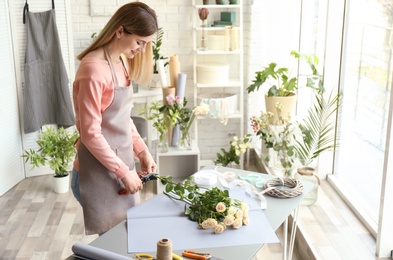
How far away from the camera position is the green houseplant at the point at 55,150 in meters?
4.52

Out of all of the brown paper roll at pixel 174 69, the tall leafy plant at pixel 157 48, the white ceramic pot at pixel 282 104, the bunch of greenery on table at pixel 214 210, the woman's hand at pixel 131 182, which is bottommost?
the white ceramic pot at pixel 282 104

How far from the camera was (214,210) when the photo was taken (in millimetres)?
2096

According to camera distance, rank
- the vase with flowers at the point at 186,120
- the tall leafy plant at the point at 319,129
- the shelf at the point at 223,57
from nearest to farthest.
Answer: the tall leafy plant at the point at 319,129 → the vase with flowers at the point at 186,120 → the shelf at the point at 223,57

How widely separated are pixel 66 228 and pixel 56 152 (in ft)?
2.61

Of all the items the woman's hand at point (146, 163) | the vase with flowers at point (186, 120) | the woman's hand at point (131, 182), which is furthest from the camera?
the vase with flowers at point (186, 120)

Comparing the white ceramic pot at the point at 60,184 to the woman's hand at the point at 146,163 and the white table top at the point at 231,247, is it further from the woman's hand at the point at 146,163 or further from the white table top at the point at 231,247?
the white table top at the point at 231,247

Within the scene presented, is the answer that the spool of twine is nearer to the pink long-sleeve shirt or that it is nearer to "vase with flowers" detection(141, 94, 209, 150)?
the pink long-sleeve shirt

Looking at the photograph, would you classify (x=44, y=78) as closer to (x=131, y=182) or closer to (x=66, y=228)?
(x=66, y=228)

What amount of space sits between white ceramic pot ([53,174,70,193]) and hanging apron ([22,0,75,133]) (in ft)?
1.69

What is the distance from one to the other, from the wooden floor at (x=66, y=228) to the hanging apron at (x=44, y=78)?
68 cm

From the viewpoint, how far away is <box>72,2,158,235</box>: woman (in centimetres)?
212

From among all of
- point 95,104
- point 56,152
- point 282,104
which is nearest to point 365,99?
point 282,104

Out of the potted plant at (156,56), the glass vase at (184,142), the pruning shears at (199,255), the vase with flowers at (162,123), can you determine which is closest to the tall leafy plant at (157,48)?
the potted plant at (156,56)

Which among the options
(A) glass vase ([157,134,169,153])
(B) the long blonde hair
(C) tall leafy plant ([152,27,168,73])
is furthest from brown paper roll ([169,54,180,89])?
(B) the long blonde hair
